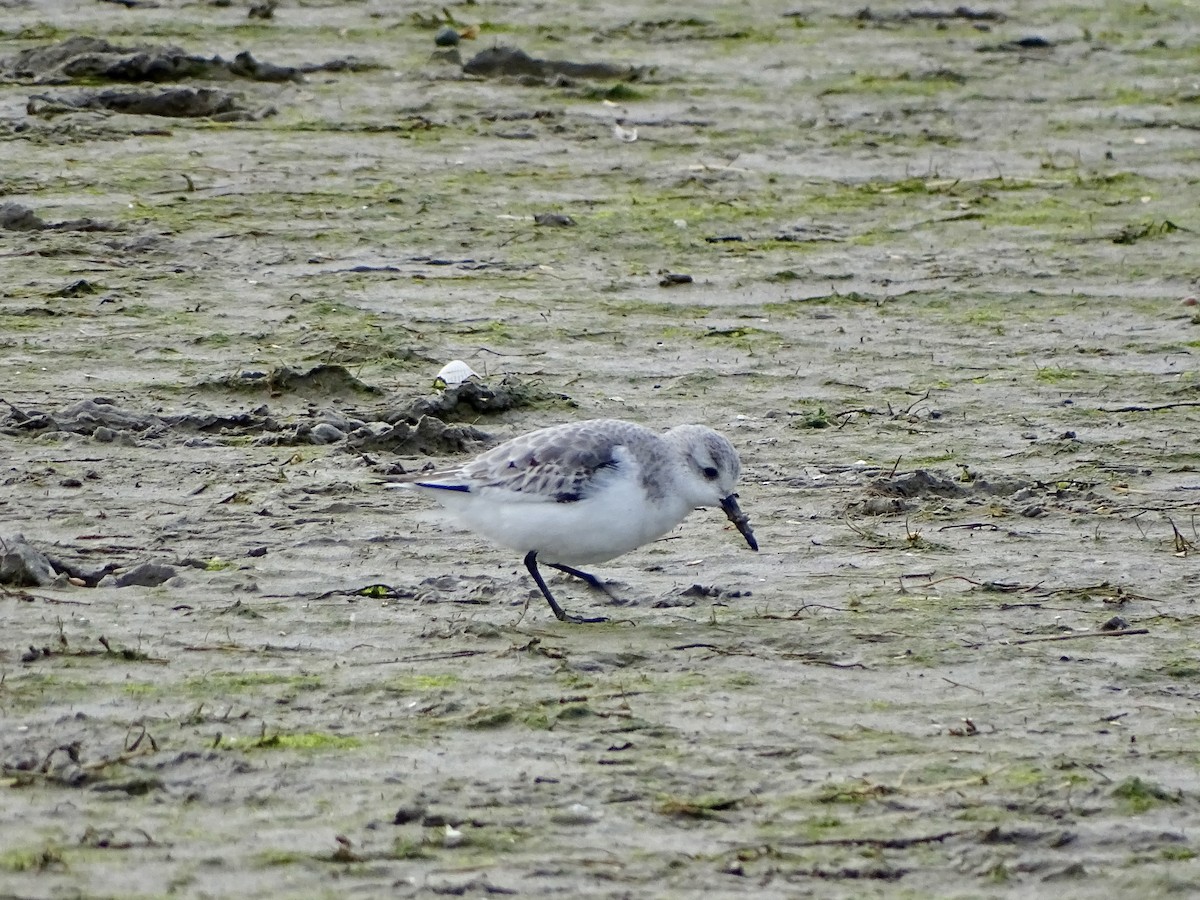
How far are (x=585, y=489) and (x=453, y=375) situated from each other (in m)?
2.66

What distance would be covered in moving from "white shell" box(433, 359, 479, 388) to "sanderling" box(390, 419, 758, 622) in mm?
2161

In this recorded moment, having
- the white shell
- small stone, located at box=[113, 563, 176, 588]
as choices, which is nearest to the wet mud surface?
small stone, located at box=[113, 563, 176, 588]

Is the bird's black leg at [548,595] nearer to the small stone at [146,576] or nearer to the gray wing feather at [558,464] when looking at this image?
the gray wing feather at [558,464]

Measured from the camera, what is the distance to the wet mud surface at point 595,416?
17.6 ft

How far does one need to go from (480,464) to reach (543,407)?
2040 mm

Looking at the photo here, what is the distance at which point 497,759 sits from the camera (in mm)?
5695

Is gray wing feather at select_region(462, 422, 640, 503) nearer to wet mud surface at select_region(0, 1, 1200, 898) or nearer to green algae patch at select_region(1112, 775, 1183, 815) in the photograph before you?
wet mud surface at select_region(0, 1, 1200, 898)

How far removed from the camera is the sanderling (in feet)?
23.9

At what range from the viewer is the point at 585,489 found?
7367 mm

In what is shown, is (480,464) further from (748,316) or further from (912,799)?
(748,316)

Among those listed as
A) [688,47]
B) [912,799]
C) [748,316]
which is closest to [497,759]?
[912,799]

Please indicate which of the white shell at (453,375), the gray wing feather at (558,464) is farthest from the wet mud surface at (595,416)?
the gray wing feather at (558,464)

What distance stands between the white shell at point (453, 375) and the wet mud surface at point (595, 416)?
0.46 ft

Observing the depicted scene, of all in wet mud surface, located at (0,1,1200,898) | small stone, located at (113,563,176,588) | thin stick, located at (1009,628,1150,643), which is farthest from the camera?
small stone, located at (113,563,176,588)
